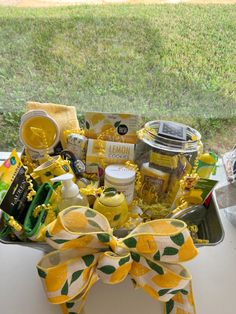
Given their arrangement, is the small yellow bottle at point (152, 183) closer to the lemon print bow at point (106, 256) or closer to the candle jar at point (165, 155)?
the candle jar at point (165, 155)

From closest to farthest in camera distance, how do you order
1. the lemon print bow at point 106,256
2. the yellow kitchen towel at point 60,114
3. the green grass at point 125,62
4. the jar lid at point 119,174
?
1. the lemon print bow at point 106,256
2. the jar lid at point 119,174
3. the yellow kitchen towel at point 60,114
4. the green grass at point 125,62

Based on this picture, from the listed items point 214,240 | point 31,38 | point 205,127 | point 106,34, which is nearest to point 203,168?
point 214,240

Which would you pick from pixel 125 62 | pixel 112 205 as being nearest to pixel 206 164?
pixel 112 205

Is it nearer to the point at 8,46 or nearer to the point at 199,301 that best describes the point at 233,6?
the point at 8,46

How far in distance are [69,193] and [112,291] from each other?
18 centimetres

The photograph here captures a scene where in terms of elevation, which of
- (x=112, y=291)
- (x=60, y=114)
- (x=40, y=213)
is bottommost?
(x=112, y=291)

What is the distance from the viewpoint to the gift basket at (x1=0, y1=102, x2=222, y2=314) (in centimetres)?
48

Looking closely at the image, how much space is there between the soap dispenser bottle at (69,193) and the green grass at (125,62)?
0.47m

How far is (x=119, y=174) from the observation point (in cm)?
61

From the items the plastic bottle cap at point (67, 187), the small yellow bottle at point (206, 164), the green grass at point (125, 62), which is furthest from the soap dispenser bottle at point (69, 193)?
the green grass at point (125, 62)

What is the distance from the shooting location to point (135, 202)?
2.18ft

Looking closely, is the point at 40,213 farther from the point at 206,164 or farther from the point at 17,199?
the point at 206,164

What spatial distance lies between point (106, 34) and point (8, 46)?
1.01ft

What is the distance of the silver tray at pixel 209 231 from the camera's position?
56 centimetres
